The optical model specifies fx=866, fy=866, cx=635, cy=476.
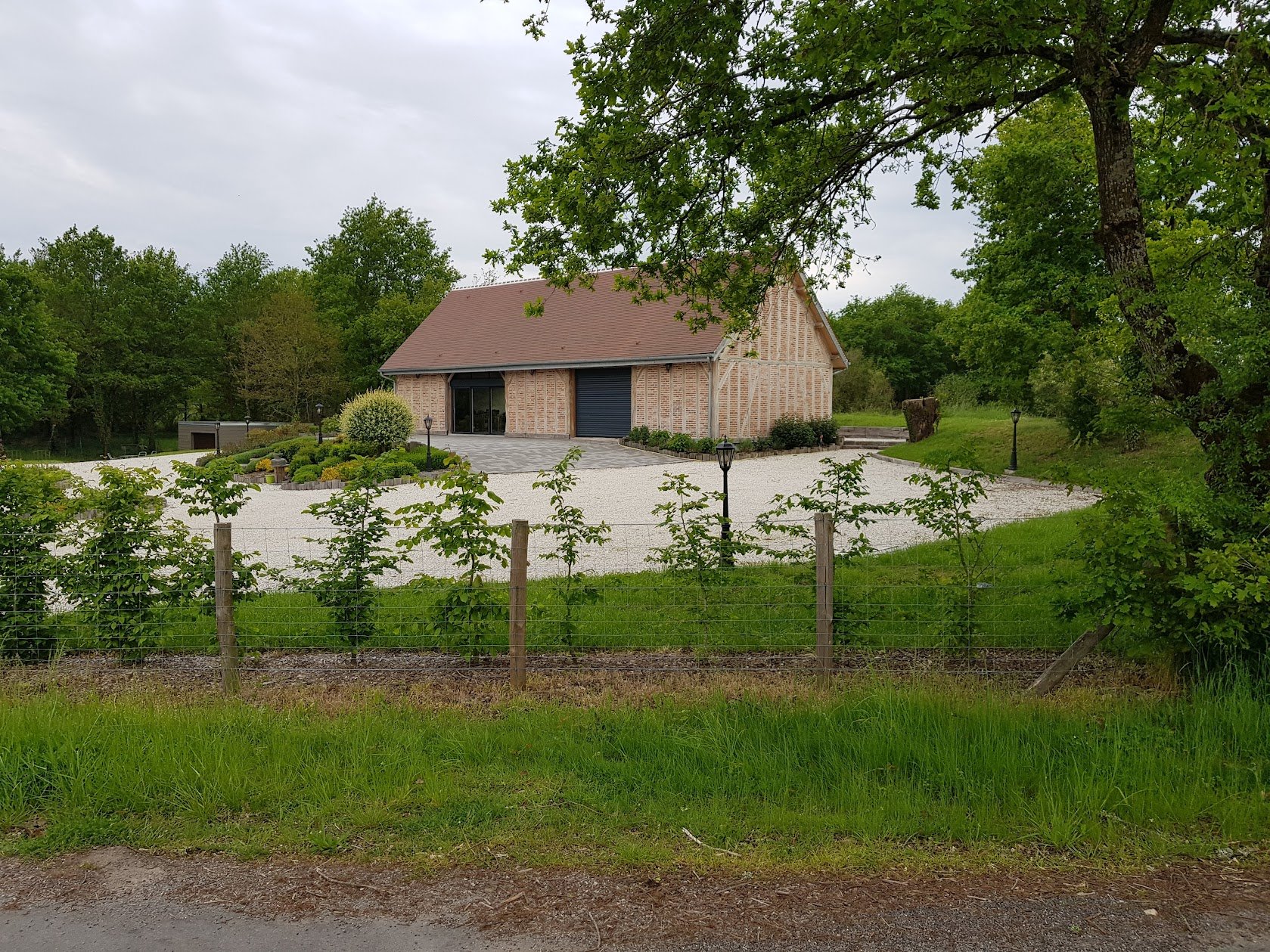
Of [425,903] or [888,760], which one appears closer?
[425,903]

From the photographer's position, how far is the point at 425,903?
3238 millimetres

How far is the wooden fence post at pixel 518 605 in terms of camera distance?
5.67 m

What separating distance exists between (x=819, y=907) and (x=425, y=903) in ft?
4.80

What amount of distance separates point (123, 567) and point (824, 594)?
4866mm

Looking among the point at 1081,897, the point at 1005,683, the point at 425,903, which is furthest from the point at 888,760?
the point at 425,903

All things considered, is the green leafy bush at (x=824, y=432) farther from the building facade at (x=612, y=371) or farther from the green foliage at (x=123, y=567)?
the green foliage at (x=123, y=567)

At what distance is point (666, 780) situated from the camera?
165 inches

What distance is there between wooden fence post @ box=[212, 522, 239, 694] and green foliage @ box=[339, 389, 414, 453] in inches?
735

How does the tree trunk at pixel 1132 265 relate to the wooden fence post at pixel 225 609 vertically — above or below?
above

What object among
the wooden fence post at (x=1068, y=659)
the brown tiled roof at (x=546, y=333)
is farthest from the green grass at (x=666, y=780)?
the brown tiled roof at (x=546, y=333)

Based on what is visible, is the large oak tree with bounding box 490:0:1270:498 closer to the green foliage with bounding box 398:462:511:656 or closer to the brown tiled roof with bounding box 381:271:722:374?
the green foliage with bounding box 398:462:511:656

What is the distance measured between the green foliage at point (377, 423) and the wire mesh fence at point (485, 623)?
1733cm

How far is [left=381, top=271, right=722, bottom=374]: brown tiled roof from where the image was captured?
30.4 metres

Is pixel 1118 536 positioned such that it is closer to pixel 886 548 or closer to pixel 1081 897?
pixel 1081 897
